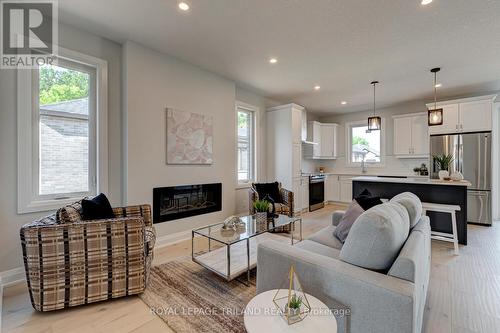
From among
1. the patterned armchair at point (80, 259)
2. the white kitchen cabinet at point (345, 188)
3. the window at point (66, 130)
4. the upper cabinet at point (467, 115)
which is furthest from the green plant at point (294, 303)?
the white kitchen cabinet at point (345, 188)

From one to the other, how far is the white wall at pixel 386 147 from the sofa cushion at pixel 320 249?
498cm

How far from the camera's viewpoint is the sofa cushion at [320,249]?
1.96 meters

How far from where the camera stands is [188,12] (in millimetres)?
2467

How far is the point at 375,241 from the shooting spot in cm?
134

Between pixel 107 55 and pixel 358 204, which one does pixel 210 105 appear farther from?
pixel 358 204

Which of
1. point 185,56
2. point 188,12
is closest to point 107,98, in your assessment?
point 185,56

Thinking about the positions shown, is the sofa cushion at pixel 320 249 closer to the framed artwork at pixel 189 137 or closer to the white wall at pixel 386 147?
the framed artwork at pixel 189 137

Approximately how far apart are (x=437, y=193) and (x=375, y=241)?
3.25 metres

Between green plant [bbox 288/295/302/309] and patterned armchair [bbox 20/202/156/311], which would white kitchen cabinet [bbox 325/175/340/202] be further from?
green plant [bbox 288/295/302/309]

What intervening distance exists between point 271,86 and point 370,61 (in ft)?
6.21

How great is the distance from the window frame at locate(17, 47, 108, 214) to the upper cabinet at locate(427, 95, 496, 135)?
252 inches

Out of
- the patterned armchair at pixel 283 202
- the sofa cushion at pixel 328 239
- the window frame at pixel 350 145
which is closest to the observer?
the sofa cushion at pixel 328 239

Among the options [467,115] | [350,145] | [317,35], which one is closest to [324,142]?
[350,145]

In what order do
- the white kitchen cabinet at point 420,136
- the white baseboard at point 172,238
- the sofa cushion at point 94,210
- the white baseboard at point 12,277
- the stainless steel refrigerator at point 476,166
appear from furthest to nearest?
the white kitchen cabinet at point 420,136 → the stainless steel refrigerator at point 476,166 → the white baseboard at point 172,238 → the white baseboard at point 12,277 → the sofa cushion at point 94,210
